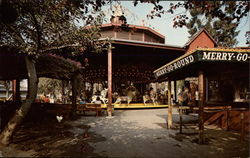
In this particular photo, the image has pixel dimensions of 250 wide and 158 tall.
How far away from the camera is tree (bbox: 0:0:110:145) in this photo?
3684mm

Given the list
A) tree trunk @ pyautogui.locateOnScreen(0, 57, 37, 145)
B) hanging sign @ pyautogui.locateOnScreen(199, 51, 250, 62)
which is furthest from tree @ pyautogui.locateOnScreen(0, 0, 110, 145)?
hanging sign @ pyautogui.locateOnScreen(199, 51, 250, 62)

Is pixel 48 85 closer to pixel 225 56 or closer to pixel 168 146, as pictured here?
pixel 168 146

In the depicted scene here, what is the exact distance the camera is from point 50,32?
5.39 metres

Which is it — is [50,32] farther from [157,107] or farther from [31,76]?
[157,107]

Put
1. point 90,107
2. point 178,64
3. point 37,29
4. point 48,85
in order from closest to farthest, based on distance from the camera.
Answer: point 37,29
point 178,64
point 90,107
point 48,85

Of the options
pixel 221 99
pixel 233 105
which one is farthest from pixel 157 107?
pixel 233 105

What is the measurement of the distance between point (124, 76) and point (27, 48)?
1541 cm

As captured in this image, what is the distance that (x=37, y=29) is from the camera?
14.1 ft

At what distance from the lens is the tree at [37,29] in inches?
145

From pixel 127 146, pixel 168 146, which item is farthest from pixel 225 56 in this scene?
pixel 127 146

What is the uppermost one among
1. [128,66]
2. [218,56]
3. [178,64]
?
[128,66]

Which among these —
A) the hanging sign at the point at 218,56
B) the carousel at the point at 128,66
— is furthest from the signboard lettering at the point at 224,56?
the carousel at the point at 128,66

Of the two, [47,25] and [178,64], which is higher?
[47,25]

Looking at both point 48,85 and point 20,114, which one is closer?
point 20,114
